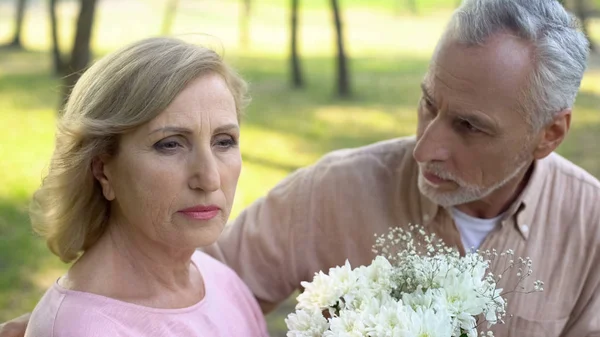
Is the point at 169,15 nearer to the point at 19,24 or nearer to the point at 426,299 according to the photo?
the point at 19,24

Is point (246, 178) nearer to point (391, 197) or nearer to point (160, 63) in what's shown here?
point (391, 197)

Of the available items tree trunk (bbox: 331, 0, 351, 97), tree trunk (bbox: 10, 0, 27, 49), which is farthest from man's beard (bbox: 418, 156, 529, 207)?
tree trunk (bbox: 10, 0, 27, 49)

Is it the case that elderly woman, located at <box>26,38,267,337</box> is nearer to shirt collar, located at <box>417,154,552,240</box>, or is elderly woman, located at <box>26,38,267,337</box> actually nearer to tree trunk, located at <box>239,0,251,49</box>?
shirt collar, located at <box>417,154,552,240</box>

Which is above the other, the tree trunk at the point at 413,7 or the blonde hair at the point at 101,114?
the blonde hair at the point at 101,114

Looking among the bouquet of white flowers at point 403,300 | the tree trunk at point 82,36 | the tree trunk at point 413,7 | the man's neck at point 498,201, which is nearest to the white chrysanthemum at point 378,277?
the bouquet of white flowers at point 403,300

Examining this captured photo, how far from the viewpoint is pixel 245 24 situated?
11.9 meters

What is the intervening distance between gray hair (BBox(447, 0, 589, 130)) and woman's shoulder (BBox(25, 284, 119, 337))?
132 cm

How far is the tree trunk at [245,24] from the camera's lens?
11727 millimetres

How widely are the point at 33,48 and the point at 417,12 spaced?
19.1 ft

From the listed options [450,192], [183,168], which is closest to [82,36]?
[450,192]

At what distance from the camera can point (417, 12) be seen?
11633mm

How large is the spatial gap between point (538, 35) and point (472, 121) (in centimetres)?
33

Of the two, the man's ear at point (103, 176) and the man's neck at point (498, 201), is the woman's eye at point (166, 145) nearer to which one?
the man's ear at point (103, 176)

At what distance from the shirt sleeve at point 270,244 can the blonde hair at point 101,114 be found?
25.9 inches
